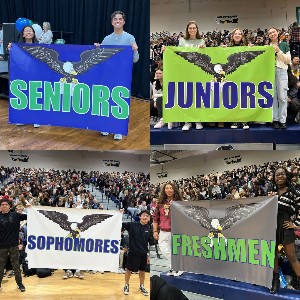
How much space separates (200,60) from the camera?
3.18 metres

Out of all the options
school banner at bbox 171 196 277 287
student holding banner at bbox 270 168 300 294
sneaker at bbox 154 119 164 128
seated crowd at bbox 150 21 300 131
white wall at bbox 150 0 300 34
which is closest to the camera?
Answer: student holding banner at bbox 270 168 300 294

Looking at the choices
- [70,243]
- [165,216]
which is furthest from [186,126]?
[70,243]

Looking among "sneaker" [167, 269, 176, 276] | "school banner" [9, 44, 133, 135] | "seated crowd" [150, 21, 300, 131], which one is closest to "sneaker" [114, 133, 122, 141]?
"school banner" [9, 44, 133, 135]

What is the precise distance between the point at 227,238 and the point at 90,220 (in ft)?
3.82

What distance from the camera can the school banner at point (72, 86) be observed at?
3186 mm

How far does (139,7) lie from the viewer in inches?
191

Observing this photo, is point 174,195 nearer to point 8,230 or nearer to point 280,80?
point 280,80

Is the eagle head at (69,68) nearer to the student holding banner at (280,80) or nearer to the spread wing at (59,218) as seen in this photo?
the spread wing at (59,218)

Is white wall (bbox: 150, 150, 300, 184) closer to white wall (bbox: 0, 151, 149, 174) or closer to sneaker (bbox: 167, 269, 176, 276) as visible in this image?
white wall (bbox: 0, 151, 149, 174)

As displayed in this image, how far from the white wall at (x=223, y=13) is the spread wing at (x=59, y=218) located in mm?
2023

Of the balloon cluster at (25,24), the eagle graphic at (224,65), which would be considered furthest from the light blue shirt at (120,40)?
the balloon cluster at (25,24)

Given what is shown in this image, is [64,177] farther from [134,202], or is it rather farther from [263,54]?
[263,54]

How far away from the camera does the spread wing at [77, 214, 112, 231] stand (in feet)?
11.6

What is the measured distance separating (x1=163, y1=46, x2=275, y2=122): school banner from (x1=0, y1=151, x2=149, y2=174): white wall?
2.47 feet
